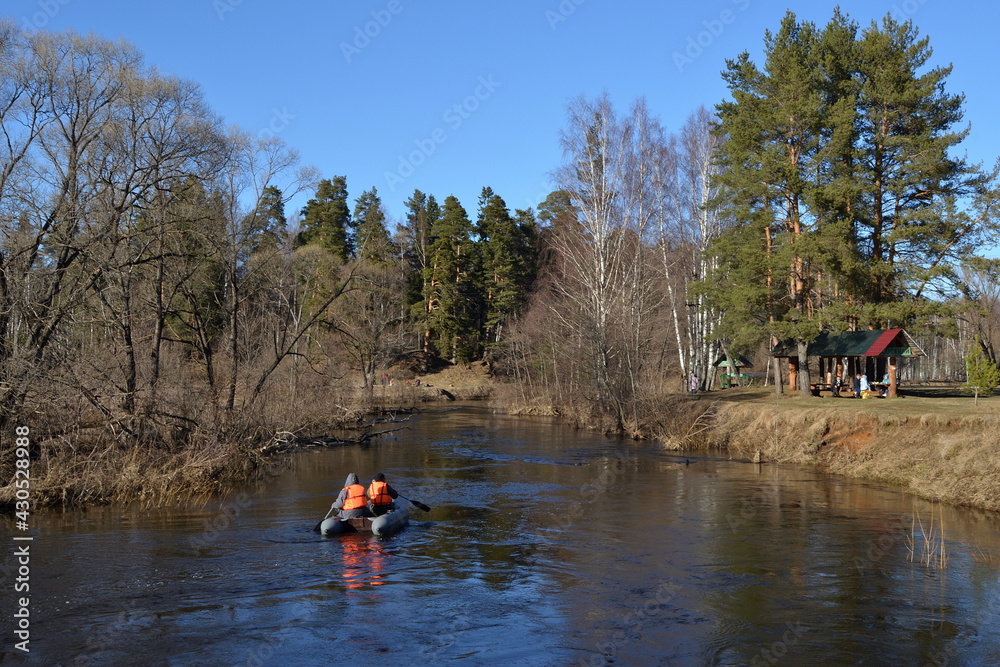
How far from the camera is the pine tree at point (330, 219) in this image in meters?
61.8

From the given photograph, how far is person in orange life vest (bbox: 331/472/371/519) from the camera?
1398 cm

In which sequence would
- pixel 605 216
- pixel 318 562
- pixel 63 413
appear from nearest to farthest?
pixel 318 562
pixel 63 413
pixel 605 216

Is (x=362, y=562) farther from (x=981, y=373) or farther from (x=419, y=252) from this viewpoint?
(x=419, y=252)

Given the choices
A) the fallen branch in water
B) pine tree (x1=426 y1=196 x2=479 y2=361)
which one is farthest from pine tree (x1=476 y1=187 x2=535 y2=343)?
the fallen branch in water

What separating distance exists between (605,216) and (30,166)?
2118 centimetres

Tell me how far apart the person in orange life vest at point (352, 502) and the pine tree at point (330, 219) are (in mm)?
47266

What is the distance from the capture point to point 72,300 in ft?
53.4

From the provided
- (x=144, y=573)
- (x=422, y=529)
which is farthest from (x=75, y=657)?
(x=422, y=529)

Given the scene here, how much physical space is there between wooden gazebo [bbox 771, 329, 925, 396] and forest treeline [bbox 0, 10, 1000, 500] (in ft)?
3.06

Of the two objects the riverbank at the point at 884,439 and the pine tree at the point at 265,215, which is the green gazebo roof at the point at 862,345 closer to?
the riverbank at the point at 884,439

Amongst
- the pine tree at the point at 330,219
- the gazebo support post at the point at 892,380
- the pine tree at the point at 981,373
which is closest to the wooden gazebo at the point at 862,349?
the gazebo support post at the point at 892,380

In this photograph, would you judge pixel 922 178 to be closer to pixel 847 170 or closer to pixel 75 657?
pixel 847 170

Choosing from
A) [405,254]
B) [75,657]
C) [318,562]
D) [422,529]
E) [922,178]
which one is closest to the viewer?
[75,657]

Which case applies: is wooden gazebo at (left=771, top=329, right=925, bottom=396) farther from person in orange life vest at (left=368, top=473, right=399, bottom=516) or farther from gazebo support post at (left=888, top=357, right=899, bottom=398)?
person in orange life vest at (left=368, top=473, right=399, bottom=516)
